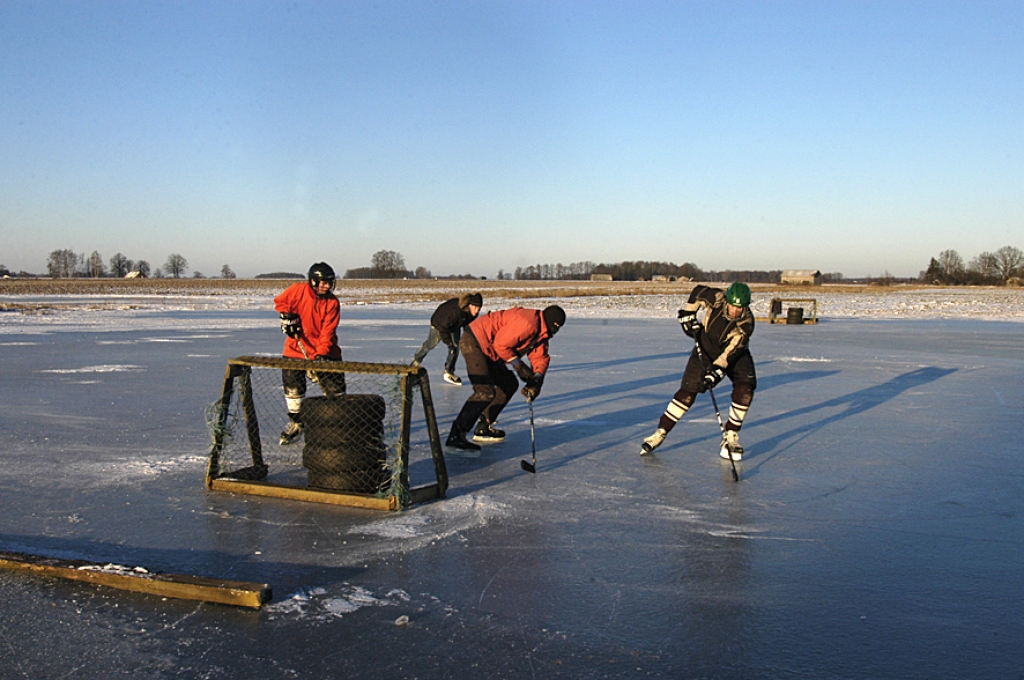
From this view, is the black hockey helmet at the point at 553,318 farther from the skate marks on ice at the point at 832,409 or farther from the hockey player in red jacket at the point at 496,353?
the skate marks on ice at the point at 832,409


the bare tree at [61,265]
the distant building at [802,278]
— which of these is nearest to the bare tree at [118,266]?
the bare tree at [61,265]

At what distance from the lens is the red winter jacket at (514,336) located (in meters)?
6.75

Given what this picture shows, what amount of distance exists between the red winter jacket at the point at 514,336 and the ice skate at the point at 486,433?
620 mm

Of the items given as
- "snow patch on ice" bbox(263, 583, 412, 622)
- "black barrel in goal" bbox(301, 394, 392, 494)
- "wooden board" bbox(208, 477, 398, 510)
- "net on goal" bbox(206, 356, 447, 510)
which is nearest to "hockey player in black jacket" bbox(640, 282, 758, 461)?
"net on goal" bbox(206, 356, 447, 510)

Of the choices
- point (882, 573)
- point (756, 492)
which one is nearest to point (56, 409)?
point (756, 492)

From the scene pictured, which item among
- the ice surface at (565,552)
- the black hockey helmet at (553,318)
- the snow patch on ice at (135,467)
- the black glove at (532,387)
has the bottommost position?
the ice surface at (565,552)

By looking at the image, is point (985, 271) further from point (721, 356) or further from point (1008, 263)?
point (721, 356)

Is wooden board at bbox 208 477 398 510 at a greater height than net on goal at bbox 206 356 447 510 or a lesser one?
lesser

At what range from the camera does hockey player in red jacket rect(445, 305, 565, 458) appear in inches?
262

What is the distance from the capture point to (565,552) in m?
4.21

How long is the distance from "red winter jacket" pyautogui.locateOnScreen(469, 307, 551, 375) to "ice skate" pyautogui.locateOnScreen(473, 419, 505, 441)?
0.62 m

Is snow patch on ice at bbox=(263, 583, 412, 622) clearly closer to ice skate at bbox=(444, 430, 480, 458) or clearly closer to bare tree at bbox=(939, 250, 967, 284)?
ice skate at bbox=(444, 430, 480, 458)

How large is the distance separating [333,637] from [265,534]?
1.45 metres

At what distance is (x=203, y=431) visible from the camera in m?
7.19
